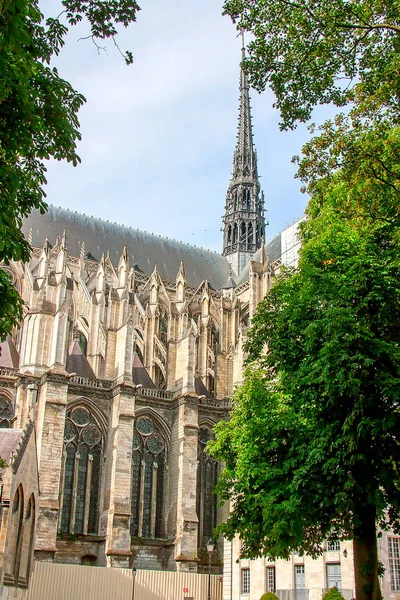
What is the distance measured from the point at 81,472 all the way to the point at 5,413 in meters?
4.45

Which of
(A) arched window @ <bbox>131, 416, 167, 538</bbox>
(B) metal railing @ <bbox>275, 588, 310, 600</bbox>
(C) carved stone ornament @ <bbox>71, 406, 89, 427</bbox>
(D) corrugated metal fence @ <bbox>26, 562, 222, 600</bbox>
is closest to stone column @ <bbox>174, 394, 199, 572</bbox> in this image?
(A) arched window @ <bbox>131, 416, 167, 538</bbox>

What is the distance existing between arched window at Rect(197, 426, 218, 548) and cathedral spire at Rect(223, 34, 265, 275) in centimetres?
Result: 1985

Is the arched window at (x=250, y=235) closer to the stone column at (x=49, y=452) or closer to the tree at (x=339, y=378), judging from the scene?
→ the stone column at (x=49, y=452)

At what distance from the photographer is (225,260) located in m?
53.0

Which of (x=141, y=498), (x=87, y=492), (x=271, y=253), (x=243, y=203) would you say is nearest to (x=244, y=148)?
(x=243, y=203)

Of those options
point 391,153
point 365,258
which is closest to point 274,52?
point 391,153

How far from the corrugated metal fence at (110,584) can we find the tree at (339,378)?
11.3m

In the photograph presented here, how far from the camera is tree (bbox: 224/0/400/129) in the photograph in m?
12.3

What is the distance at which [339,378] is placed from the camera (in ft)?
43.2

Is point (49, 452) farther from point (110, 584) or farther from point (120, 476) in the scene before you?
point (110, 584)

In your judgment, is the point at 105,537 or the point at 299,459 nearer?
the point at 299,459

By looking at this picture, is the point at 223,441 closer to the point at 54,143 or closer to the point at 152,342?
the point at 54,143

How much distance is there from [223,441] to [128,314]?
637 inches

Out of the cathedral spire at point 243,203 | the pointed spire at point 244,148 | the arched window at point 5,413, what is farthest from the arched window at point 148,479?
the pointed spire at point 244,148
